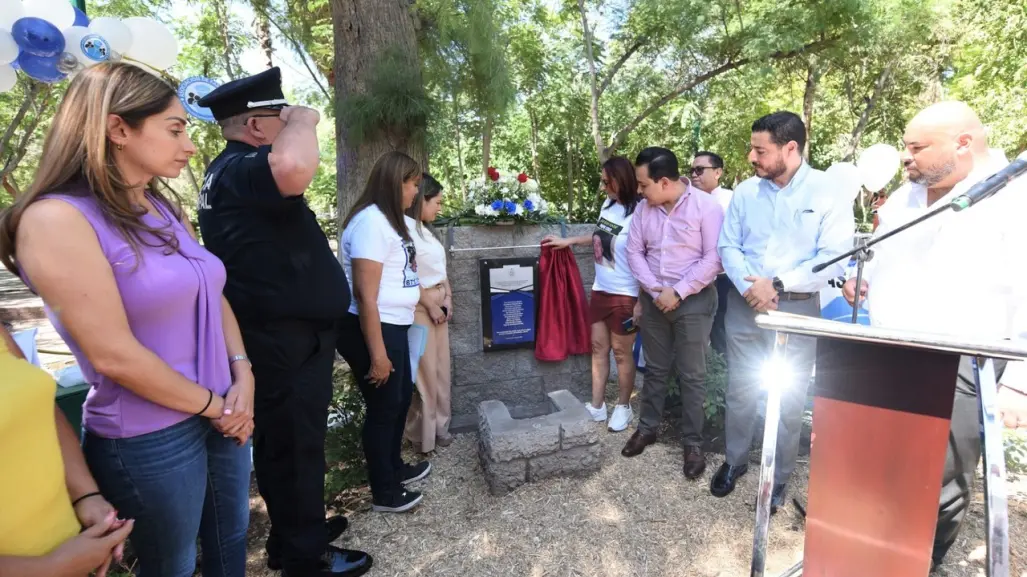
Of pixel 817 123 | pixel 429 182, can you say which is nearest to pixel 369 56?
pixel 429 182

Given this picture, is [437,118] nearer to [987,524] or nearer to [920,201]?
[920,201]

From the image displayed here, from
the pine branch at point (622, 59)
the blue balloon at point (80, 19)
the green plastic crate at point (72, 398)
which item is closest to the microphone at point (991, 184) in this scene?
the green plastic crate at point (72, 398)

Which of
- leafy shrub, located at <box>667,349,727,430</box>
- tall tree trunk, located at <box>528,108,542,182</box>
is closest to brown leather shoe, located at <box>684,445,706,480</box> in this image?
leafy shrub, located at <box>667,349,727,430</box>

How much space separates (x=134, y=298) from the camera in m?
1.36

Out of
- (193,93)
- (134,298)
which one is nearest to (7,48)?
(193,93)

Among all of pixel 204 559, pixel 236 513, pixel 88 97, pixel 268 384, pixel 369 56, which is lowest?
pixel 204 559

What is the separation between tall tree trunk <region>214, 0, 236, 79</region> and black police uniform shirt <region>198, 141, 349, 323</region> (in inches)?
421

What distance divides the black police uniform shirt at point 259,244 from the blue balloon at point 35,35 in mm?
2194

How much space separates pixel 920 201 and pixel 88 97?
301cm

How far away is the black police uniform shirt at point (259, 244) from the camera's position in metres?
1.79

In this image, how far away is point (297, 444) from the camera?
207 cm

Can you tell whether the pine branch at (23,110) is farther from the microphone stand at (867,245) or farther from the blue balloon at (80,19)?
the microphone stand at (867,245)

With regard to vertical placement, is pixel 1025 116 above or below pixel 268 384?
above

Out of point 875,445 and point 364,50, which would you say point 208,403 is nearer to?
point 875,445
